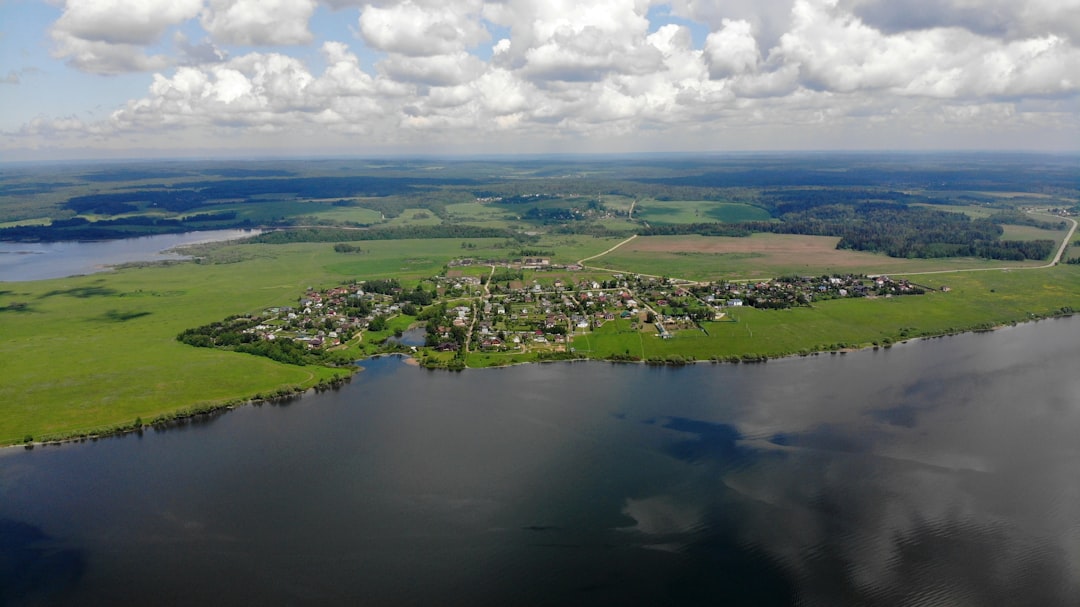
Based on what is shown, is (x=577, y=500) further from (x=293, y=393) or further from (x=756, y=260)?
(x=756, y=260)

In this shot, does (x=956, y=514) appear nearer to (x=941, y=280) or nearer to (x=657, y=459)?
(x=657, y=459)

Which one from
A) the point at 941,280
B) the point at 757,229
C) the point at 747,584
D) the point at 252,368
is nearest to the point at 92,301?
the point at 252,368

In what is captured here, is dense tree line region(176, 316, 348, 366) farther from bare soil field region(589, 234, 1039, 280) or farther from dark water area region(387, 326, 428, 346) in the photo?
bare soil field region(589, 234, 1039, 280)

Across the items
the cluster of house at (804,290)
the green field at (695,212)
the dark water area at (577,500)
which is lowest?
the dark water area at (577,500)

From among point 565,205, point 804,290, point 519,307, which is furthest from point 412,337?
point 565,205

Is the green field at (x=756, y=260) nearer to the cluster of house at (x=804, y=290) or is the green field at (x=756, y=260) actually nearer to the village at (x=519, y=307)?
the cluster of house at (x=804, y=290)

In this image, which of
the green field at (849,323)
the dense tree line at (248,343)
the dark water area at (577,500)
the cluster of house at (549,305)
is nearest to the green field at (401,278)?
the green field at (849,323)

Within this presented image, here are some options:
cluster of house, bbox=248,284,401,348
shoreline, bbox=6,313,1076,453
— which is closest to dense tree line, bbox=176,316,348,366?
cluster of house, bbox=248,284,401,348
